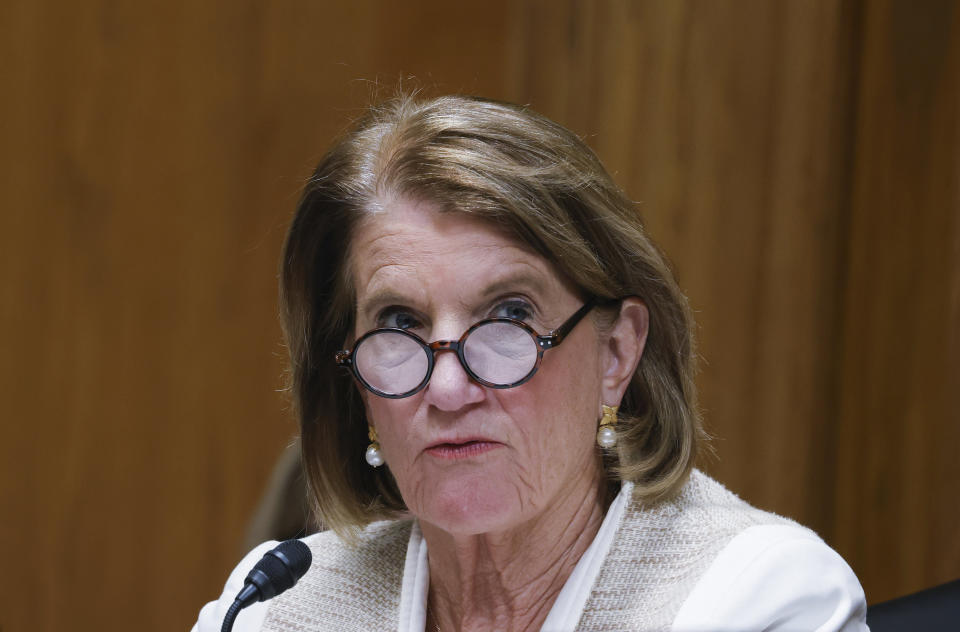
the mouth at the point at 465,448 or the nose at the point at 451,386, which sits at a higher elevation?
the nose at the point at 451,386

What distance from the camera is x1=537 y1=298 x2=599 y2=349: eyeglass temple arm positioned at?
154 centimetres

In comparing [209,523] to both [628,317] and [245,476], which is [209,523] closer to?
[245,476]

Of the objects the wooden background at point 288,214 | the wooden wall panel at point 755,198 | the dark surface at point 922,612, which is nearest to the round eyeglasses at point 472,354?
the dark surface at point 922,612

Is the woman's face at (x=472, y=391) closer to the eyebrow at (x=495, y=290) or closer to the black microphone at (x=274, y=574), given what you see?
the eyebrow at (x=495, y=290)

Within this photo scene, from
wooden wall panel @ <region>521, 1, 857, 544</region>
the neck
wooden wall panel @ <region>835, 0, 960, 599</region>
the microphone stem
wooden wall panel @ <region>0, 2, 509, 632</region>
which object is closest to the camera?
the microphone stem

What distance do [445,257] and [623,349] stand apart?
32cm

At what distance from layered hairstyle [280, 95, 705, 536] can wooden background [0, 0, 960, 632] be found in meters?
0.92

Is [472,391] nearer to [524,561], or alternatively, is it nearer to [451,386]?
[451,386]

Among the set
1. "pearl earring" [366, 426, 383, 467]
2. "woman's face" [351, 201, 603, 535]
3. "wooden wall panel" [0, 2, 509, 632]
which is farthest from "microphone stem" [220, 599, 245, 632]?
"wooden wall panel" [0, 2, 509, 632]

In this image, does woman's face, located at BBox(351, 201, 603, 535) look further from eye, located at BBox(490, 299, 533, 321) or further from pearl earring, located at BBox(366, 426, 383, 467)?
pearl earring, located at BBox(366, 426, 383, 467)

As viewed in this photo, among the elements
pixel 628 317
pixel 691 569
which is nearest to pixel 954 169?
pixel 628 317

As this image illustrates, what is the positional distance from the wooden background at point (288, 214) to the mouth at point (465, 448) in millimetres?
1230

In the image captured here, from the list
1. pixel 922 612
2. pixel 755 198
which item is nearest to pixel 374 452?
pixel 922 612

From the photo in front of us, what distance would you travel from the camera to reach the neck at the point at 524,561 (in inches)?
65.1
